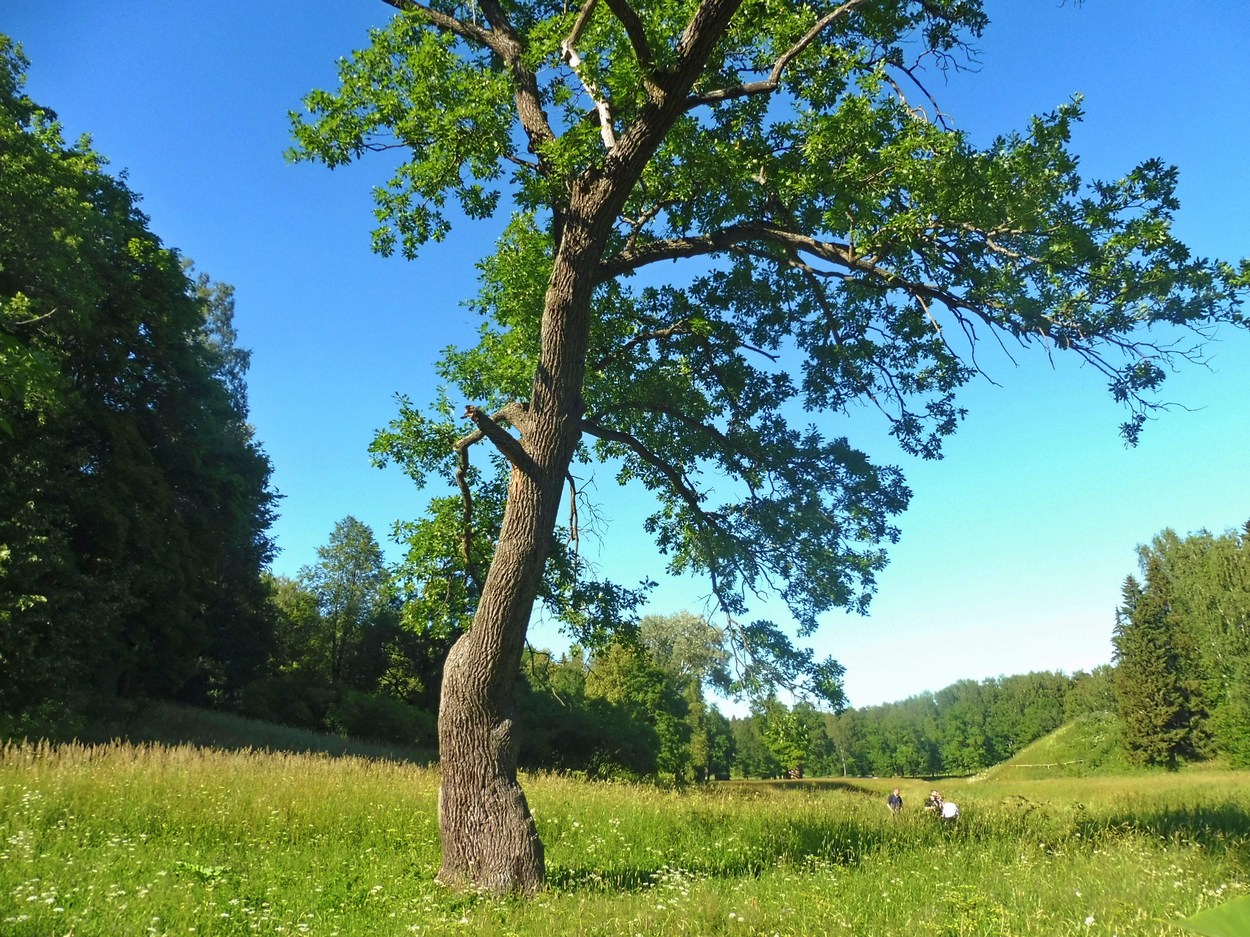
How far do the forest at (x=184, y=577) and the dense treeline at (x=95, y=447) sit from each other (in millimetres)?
61

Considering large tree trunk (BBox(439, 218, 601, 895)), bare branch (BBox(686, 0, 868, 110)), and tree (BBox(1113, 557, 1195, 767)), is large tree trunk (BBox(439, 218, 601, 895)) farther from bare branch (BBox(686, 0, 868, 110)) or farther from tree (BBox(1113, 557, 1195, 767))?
tree (BBox(1113, 557, 1195, 767))

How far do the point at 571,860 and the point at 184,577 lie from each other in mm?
17230

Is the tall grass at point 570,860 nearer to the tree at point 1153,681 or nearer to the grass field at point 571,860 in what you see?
the grass field at point 571,860

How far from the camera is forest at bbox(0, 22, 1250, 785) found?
11281 mm

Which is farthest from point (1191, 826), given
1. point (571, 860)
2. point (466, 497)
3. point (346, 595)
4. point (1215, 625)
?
point (1215, 625)

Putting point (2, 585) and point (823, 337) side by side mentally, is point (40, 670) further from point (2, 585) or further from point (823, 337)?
point (823, 337)

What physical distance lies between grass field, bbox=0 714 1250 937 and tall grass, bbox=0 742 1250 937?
0.03 m

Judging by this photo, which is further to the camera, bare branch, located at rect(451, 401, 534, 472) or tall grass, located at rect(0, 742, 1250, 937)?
bare branch, located at rect(451, 401, 534, 472)

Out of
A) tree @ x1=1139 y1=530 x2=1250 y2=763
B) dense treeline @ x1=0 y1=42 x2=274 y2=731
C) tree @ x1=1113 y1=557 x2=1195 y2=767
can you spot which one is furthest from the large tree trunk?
tree @ x1=1113 y1=557 x2=1195 y2=767

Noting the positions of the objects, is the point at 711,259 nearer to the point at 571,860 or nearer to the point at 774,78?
the point at 774,78

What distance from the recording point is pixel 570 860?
26.1ft

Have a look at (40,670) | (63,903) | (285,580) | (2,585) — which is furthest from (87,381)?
(285,580)

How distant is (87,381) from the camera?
1902 centimetres

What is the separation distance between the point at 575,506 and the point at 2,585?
1293cm
